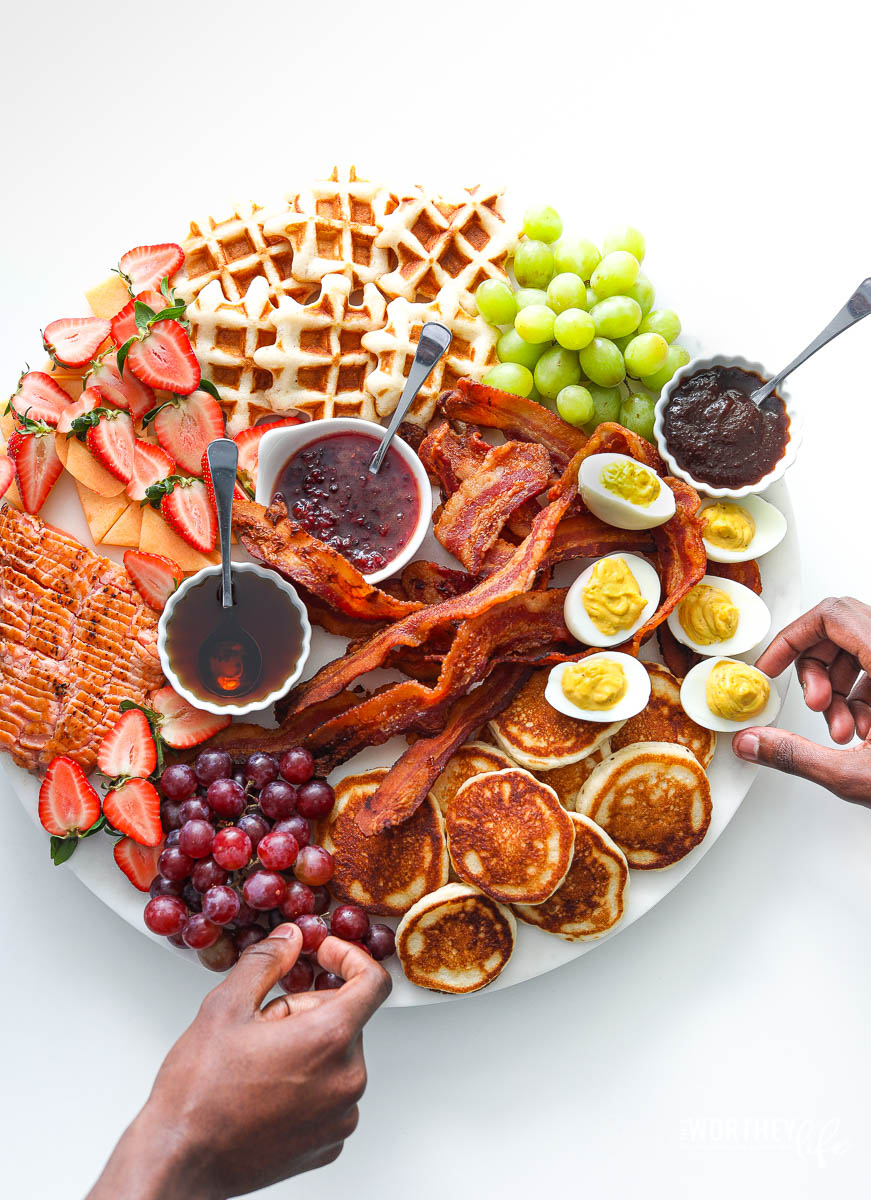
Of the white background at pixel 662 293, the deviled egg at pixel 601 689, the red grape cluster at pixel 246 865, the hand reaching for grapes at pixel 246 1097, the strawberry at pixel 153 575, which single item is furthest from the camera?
the white background at pixel 662 293

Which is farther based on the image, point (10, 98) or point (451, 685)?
point (10, 98)

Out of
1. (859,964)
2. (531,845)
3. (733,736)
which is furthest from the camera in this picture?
(859,964)

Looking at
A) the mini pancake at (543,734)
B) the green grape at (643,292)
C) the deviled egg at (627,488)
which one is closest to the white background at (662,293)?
the green grape at (643,292)

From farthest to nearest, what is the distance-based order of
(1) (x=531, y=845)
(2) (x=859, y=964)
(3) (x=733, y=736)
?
(2) (x=859, y=964), (3) (x=733, y=736), (1) (x=531, y=845)

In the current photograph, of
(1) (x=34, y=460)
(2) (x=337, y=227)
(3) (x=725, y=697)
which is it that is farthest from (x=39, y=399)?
(3) (x=725, y=697)

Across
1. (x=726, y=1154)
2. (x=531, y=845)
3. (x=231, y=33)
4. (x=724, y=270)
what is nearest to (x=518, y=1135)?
(x=726, y=1154)

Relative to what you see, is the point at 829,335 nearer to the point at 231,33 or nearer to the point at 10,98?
the point at 231,33

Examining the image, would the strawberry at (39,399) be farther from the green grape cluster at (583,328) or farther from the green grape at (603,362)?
the green grape at (603,362)
